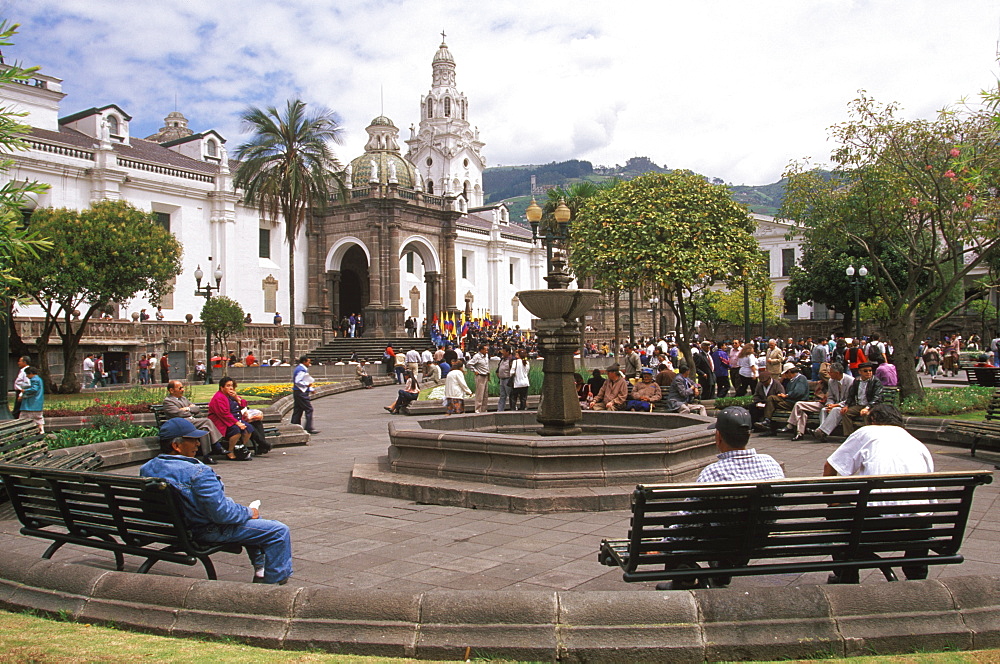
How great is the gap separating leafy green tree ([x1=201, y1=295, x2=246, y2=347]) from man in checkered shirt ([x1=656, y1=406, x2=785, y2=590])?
25.4 m

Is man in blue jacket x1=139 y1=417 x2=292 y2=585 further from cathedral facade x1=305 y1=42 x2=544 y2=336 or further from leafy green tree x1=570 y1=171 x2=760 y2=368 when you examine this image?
cathedral facade x1=305 y1=42 x2=544 y2=336

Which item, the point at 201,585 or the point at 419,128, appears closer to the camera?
the point at 201,585

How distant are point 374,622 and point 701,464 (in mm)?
5151

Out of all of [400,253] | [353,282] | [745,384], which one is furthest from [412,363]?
[353,282]

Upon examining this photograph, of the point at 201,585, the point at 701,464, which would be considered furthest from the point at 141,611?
the point at 701,464

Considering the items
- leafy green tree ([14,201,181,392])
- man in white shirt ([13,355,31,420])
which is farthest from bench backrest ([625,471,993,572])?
leafy green tree ([14,201,181,392])

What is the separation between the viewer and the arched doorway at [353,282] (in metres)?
44.0

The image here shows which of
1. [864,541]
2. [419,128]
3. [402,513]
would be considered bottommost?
[402,513]

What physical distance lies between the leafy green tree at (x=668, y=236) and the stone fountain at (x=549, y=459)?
10.1m

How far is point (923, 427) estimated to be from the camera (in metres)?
11.5

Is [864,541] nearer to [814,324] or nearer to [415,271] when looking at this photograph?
[415,271]

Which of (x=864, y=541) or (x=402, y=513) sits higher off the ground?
(x=864, y=541)

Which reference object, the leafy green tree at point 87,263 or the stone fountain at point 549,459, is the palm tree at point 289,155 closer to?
the leafy green tree at point 87,263

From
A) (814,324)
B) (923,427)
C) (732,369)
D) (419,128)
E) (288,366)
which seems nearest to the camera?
(923,427)
